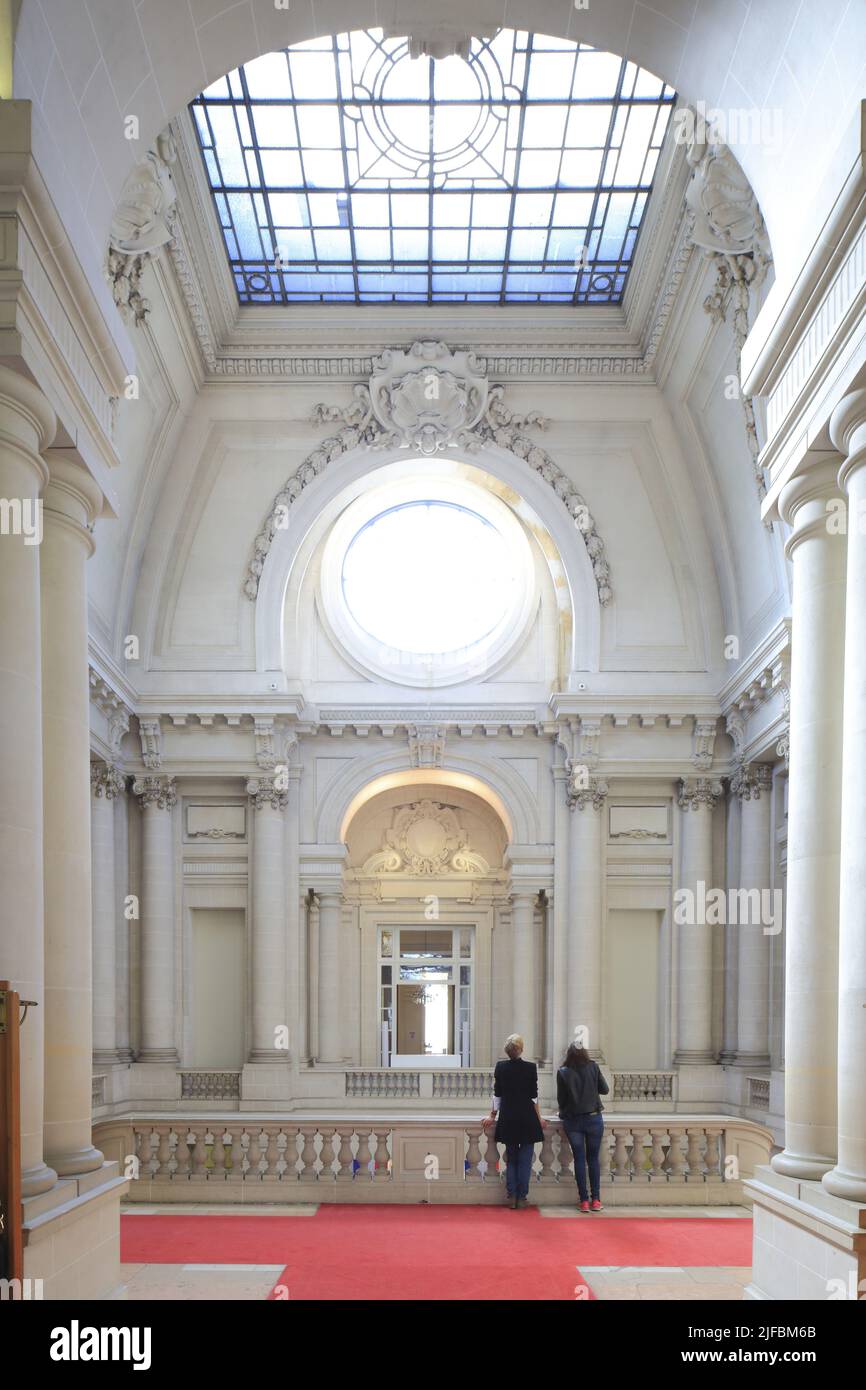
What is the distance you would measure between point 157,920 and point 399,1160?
26.0 ft

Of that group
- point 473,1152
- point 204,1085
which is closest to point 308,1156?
point 473,1152

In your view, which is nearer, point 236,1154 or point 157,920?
point 236,1154

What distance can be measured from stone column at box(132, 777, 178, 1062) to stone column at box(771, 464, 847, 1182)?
1301cm

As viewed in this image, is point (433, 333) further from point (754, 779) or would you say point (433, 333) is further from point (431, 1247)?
point (431, 1247)

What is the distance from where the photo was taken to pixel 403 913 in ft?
78.3

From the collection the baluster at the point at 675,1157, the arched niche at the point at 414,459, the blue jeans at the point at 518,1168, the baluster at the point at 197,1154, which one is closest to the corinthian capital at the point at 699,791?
the arched niche at the point at 414,459

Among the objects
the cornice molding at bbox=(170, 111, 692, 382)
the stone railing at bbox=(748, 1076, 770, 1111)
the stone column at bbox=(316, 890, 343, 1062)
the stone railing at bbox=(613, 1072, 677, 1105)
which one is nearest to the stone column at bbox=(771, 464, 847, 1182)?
the stone railing at bbox=(748, 1076, 770, 1111)

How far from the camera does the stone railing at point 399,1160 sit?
12477mm

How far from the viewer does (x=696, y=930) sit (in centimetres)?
1938

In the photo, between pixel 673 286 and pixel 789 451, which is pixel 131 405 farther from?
pixel 789 451

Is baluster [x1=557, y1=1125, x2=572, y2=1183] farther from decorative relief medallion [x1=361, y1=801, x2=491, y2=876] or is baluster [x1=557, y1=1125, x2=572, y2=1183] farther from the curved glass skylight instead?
the curved glass skylight

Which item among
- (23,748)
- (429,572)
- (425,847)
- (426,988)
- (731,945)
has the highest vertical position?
(429,572)

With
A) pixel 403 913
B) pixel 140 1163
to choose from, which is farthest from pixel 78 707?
pixel 403 913

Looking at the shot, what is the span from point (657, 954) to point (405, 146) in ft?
40.4
